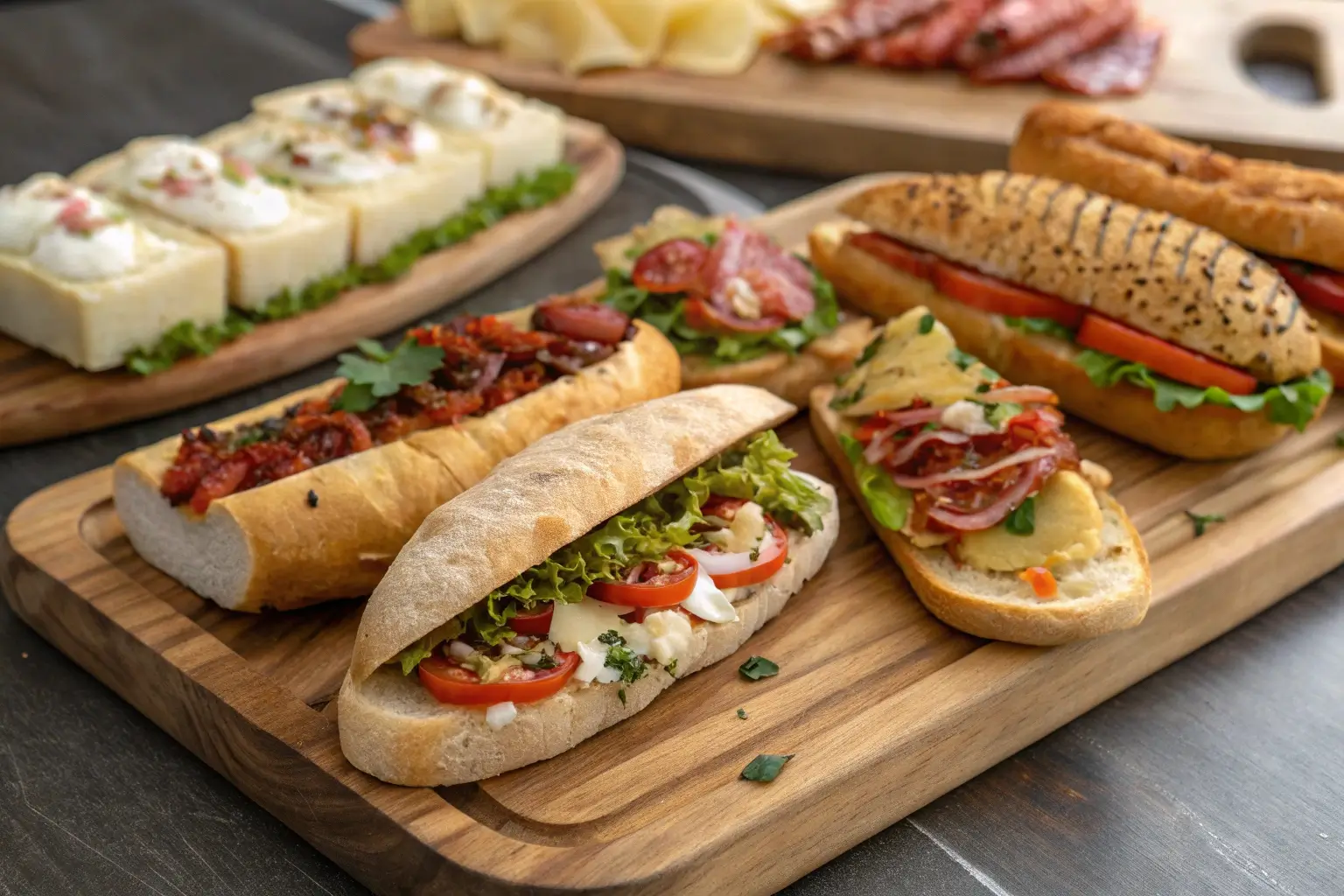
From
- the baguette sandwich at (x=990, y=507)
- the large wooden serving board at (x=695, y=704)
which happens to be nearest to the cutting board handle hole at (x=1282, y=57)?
the large wooden serving board at (x=695, y=704)

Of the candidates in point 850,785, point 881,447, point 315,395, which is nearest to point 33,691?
point 315,395

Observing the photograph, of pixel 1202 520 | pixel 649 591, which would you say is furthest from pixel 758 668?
pixel 1202 520

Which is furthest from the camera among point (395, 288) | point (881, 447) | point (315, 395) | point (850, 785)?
point (395, 288)

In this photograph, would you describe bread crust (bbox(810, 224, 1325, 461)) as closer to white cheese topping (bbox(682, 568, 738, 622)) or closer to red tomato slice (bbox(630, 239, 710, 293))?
red tomato slice (bbox(630, 239, 710, 293))

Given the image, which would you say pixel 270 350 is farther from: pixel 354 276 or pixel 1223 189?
pixel 1223 189

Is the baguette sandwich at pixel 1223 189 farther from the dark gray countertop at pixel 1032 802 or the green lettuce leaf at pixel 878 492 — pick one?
the green lettuce leaf at pixel 878 492

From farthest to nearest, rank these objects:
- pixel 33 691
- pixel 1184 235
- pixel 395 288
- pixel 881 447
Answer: pixel 395 288 → pixel 1184 235 → pixel 881 447 → pixel 33 691

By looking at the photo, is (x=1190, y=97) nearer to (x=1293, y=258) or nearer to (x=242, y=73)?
(x=1293, y=258)
